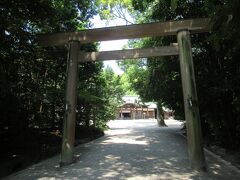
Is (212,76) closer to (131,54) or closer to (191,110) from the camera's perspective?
(191,110)

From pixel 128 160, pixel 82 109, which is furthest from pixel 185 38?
pixel 82 109

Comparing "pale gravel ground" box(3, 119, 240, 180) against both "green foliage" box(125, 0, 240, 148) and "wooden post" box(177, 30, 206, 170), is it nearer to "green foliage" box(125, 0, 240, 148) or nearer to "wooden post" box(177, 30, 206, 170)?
"wooden post" box(177, 30, 206, 170)

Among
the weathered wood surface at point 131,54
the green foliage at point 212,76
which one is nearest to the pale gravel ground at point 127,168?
the green foliage at point 212,76

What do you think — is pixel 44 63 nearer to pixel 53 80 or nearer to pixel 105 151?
pixel 53 80

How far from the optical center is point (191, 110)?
8164mm

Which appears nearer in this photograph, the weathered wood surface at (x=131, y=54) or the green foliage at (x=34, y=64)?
the green foliage at (x=34, y=64)

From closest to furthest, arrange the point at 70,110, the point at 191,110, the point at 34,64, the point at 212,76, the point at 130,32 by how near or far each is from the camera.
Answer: the point at 191,110 < the point at 70,110 < the point at 130,32 < the point at 212,76 < the point at 34,64

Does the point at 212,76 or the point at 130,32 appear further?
the point at 212,76

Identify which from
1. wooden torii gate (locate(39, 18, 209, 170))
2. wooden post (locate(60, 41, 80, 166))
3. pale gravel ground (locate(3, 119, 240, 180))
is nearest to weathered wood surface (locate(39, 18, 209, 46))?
wooden torii gate (locate(39, 18, 209, 170))

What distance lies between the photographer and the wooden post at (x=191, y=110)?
7.93 meters

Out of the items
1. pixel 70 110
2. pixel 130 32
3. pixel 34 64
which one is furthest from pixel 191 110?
pixel 34 64

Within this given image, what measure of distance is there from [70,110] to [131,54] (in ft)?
8.63

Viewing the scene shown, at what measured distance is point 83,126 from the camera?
57.5 ft

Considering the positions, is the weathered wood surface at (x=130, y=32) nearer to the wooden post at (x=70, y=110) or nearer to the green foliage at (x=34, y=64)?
the wooden post at (x=70, y=110)
